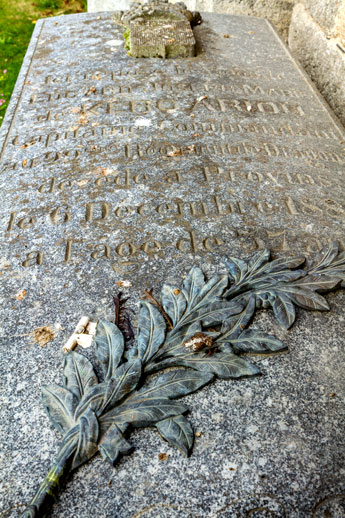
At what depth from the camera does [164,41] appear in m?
3.20

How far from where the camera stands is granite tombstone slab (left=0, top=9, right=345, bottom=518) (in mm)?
1078

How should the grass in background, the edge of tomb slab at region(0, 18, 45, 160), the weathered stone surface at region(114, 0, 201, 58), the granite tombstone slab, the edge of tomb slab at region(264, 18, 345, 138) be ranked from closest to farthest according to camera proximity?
the granite tombstone slab < the edge of tomb slab at region(0, 18, 45, 160) < the edge of tomb slab at region(264, 18, 345, 138) < the weathered stone surface at region(114, 0, 201, 58) < the grass in background

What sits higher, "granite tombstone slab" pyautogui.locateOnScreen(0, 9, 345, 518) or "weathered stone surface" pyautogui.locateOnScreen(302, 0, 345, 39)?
"weathered stone surface" pyautogui.locateOnScreen(302, 0, 345, 39)

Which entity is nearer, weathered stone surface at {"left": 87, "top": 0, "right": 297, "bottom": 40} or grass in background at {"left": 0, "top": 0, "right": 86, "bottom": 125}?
weathered stone surface at {"left": 87, "top": 0, "right": 297, "bottom": 40}

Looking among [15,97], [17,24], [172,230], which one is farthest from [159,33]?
[17,24]

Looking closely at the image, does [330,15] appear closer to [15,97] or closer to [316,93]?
[316,93]

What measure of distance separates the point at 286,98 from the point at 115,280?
193cm

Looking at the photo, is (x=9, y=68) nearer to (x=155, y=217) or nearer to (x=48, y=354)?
(x=155, y=217)

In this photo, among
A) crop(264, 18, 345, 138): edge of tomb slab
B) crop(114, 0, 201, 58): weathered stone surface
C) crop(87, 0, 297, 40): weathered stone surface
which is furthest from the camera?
crop(87, 0, 297, 40): weathered stone surface

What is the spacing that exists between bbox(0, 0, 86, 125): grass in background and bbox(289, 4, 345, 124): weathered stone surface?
10.1ft

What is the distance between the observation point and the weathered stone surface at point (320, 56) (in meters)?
3.23

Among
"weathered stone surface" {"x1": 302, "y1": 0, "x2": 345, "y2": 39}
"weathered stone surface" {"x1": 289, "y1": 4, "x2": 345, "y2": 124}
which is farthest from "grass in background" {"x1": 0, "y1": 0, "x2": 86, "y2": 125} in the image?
"weathered stone surface" {"x1": 302, "y1": 0, "x2": 345, "y2": 39}

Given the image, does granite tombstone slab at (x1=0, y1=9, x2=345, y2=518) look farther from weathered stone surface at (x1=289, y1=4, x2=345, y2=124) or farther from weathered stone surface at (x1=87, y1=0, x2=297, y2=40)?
weathered stone surface at (x1=87, y1=0, x2=297, y2=40)

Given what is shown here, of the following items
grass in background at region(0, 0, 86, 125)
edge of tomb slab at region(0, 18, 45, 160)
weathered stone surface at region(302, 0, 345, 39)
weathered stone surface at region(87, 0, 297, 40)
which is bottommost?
grass in background at region(0, 0, 86, 125)
